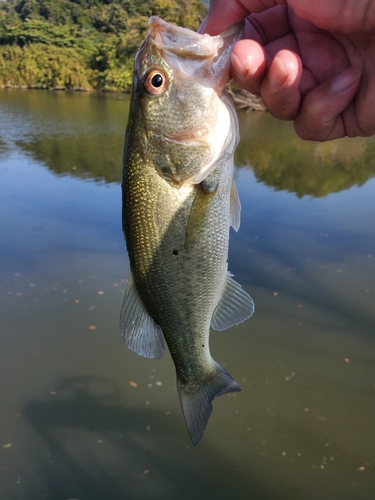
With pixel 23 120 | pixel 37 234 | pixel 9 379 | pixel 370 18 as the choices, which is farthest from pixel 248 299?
pixel 23 120

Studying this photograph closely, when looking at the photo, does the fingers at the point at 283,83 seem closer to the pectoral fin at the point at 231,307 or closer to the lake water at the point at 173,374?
the pectoral fin at the point at 231,307

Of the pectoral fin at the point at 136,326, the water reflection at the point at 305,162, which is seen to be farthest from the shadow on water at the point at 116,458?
the water reflection at the point at 305,162

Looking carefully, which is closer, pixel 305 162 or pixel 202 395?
pixel 202 395

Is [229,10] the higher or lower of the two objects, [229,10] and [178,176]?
the higher

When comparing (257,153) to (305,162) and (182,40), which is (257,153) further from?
(182,40)

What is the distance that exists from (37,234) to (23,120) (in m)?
15.5

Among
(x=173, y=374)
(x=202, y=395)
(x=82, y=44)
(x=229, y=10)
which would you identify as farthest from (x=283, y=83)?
(x=82, y=44)

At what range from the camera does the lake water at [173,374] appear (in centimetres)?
293

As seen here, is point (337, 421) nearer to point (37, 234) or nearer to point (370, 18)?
point (370, 18)

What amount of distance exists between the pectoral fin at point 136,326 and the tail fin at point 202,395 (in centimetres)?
27

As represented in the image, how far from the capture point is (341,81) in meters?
1.85

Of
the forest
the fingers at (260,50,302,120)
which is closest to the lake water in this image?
the fingers at (260,50,302,120)

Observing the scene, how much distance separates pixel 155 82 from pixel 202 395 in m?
1.48

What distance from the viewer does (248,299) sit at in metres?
1.86
